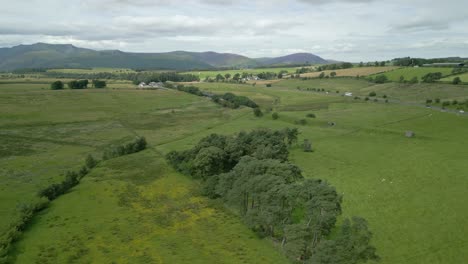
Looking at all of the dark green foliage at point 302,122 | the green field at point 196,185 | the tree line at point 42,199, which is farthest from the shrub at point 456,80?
the tree line at point 42,199

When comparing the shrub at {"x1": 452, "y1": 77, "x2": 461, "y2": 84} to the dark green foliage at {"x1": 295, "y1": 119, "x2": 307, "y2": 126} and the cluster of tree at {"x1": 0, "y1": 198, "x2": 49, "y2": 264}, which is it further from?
the cluster of tree at {"x1": 0, "y1": 198, "x2": 49, "y2": 264}

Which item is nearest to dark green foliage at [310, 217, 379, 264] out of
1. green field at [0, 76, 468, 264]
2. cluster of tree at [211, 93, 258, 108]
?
green field at [0, 76, 468, 264]

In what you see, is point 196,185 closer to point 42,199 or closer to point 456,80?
point 42,199

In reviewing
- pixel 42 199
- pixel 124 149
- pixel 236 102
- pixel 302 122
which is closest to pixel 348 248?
pixel 42 199

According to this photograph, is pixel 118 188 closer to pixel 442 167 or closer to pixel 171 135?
pixel 171 135

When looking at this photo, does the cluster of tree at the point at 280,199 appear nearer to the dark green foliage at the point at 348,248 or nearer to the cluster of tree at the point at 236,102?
the dark green foliage at the point at 348,248

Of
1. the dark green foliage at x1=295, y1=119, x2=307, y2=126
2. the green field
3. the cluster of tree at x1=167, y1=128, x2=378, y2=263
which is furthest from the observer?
the dark green foliage at x1=295, y1=119, x2=307, y2=126
